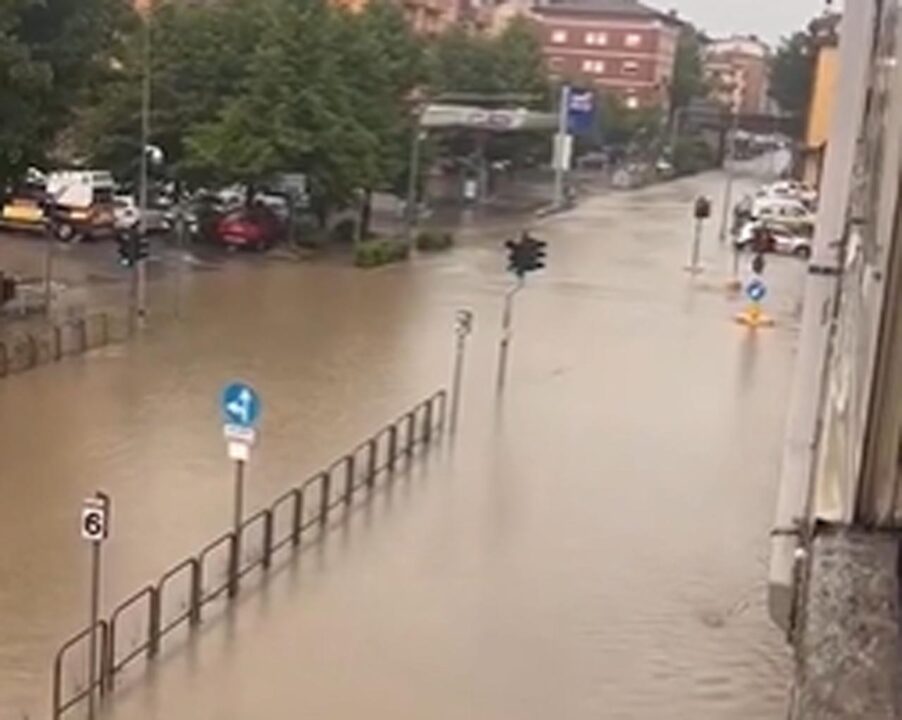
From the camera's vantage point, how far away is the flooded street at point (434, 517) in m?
9.87

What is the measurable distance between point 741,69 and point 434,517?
138 metres

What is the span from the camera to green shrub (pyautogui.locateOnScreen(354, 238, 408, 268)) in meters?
34.8

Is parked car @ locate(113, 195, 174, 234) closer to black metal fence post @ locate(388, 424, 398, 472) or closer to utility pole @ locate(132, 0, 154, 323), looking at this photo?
utility pole @ locate(132, 0, 154, 323)

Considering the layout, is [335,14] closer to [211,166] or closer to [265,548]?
[211,166]

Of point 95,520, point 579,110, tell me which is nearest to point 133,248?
point 95,520

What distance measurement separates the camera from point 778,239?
4356cm

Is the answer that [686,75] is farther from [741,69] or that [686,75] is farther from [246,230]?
[246,230]

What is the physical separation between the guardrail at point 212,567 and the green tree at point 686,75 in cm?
8802

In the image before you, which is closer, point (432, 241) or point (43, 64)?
point (43, 64)

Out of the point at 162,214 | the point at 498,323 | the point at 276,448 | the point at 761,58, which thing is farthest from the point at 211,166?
the point at 761,58

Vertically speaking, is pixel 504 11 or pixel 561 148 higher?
pixel 504 11

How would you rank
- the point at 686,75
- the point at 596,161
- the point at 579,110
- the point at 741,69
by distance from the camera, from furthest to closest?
the point at 741,69 < the point at 686,75 < the point at 596,161 < the point at 579,110

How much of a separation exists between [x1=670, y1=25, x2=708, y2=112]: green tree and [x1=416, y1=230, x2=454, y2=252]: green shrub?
63222mm

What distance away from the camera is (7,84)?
22.2 m
